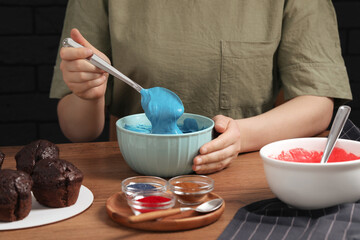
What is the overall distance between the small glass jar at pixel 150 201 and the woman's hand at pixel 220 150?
0.18m

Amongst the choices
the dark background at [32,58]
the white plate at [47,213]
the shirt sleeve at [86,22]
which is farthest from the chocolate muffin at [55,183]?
the dark background at [32,58]

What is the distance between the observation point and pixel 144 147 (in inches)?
44.1

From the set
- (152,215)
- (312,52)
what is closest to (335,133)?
(152,215)

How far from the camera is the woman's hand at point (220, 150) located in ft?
3.77

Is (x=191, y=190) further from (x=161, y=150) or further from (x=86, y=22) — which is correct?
(x=86, y=22)

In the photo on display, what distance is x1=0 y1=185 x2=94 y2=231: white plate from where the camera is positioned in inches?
35.5

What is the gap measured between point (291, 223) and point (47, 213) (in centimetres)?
44

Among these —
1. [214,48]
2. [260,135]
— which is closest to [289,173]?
[260,135]

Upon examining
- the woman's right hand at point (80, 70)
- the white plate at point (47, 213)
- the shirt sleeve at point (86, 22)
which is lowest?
the white plate at point (47, 213)

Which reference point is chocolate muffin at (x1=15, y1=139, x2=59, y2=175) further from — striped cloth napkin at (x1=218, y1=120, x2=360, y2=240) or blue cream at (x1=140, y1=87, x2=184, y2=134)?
striped cloth napkin at (x1=218, y1=120, x2=360, y2=240)

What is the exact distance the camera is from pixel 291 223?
913mm

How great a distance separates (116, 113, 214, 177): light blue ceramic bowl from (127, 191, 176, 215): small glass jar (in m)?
0.15

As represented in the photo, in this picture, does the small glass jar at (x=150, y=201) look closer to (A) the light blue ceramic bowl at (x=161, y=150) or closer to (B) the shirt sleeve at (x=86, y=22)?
(A) the light blue ceramic bowl at (x=161, y=150)

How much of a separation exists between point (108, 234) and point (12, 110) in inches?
63.5
